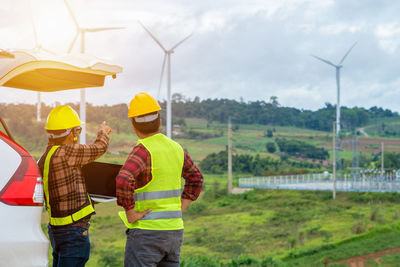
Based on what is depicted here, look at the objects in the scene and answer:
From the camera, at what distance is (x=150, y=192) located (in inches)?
128

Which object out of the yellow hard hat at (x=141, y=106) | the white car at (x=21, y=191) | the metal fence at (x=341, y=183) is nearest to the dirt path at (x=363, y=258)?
the yellow hard hat at (x=141, y=106)

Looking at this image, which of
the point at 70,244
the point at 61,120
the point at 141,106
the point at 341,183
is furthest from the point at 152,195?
the point at 341,183

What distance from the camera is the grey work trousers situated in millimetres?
3191

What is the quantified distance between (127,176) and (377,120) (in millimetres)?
120079

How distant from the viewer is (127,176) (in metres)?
3.12

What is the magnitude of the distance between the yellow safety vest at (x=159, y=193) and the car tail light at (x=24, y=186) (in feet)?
2.25

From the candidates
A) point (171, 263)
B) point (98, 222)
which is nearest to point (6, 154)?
point (171, 263)

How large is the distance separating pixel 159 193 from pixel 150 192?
0.18 feet

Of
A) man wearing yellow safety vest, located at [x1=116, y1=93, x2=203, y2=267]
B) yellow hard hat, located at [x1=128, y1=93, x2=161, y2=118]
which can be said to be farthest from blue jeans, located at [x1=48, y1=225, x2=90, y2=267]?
yellow hard hat, located at [x1=128, y1=93, x2=161, y2=118]

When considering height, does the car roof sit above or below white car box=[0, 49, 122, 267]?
above

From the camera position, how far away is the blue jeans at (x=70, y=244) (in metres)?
3.41

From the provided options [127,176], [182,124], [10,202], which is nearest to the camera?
[10,202]

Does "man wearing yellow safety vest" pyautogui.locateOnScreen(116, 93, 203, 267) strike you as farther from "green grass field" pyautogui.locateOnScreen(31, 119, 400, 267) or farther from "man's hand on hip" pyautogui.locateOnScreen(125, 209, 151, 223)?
"green grass field" pyautogui.locateOnScreen(31, 119, 400, 267)

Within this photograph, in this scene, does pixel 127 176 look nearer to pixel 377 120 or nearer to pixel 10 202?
pixel 10 202
